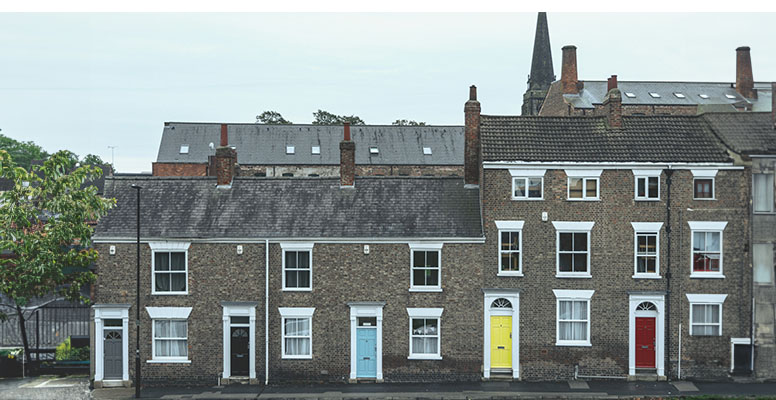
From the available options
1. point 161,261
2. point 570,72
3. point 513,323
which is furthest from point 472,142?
point 570,72

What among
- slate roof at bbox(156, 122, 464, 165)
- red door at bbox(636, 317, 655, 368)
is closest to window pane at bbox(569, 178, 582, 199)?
red door at bbox(636, 317, 655, 368)

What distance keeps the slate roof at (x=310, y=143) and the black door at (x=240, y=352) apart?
42.3 metres

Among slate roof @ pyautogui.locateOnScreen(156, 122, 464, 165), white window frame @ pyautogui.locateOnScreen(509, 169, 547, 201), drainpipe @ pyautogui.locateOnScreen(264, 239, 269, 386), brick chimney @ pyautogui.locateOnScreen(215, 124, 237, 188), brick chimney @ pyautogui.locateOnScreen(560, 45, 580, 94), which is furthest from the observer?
slate roof @ pyautogui.locateOnScreen(156, 122, 464, 165)

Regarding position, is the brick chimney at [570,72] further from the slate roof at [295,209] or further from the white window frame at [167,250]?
the white window frame at [167,250]

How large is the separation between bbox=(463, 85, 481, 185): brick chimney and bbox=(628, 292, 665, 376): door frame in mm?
7574

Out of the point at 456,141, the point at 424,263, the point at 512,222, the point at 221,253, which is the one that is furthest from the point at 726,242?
the point at 456,141

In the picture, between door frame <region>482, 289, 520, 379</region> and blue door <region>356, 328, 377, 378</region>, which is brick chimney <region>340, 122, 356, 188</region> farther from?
door frame <region>482, 289, 520, 379</region>

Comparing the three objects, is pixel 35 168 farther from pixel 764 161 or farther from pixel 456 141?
pixel 456 141

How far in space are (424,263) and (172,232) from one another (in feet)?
31.9

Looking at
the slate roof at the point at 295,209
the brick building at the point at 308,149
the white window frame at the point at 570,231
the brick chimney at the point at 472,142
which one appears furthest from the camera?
the brick building at the point at 308,149

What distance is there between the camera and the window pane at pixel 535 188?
2700 centimetres

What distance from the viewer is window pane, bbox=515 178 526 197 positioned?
2703 cm

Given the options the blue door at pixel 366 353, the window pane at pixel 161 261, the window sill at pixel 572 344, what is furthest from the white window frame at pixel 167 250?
the window sill at pixel 572 344

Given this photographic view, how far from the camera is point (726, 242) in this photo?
88.1ft
